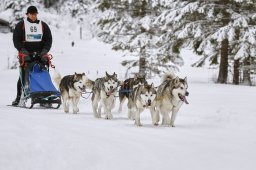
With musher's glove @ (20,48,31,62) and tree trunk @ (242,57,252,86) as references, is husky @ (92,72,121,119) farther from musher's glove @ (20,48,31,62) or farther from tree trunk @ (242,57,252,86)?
tree trunk @ (242,57,252,86)

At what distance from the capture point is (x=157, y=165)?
16.8ft

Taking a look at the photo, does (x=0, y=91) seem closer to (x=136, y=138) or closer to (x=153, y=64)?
(x=153, y=64)

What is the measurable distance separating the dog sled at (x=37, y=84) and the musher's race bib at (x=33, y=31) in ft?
1.31

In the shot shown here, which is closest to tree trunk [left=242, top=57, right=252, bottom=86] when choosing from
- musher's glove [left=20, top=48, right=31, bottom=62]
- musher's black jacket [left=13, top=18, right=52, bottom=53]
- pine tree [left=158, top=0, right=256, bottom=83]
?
pine tree [left=158, top=0, right=256, bottom=83]

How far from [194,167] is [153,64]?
14.1m

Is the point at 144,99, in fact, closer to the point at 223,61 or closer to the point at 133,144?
the point at 133,144

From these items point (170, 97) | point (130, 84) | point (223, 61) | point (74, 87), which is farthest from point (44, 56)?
point (223, 61)

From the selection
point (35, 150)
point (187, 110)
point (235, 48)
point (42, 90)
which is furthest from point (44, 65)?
point (235, 48)

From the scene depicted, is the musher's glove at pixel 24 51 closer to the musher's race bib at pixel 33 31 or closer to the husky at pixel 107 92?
the musher's race bib at pixel 33 31

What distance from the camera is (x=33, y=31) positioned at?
33.3 feet

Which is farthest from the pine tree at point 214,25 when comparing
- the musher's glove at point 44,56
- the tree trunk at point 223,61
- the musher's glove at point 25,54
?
the musher's glove at point 25,54

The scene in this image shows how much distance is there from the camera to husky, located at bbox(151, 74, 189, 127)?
8.07 m

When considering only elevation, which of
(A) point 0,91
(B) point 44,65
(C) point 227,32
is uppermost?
(C) point 227,32

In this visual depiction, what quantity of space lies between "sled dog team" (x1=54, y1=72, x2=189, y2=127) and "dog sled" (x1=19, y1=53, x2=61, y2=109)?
342mm
